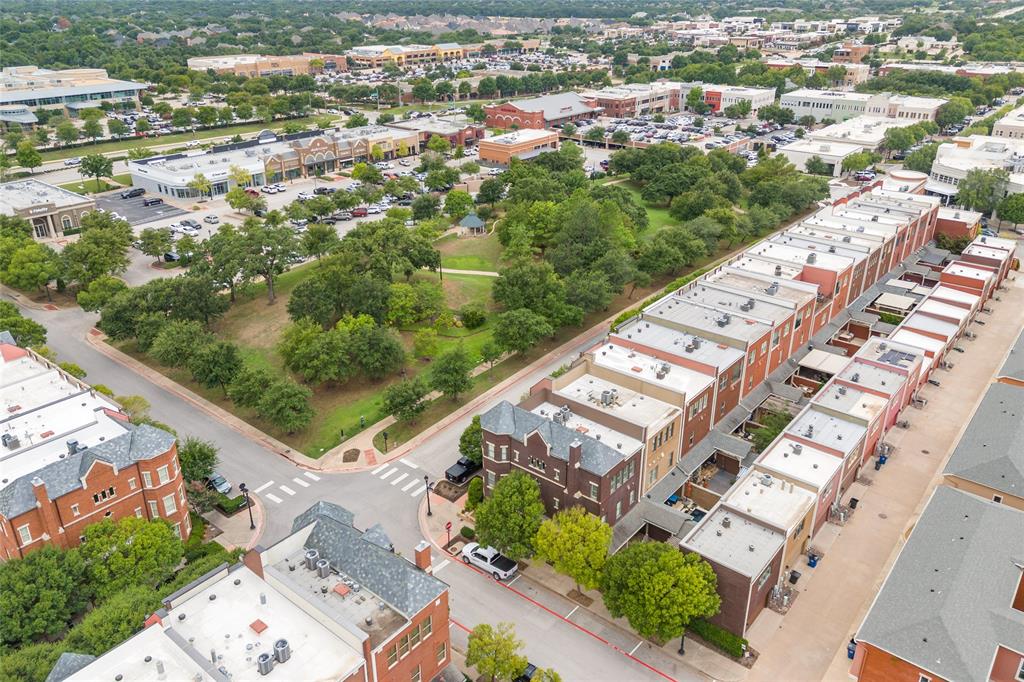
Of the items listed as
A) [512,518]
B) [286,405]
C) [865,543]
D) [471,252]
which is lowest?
[865,543]

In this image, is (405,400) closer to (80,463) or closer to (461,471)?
(461,471)

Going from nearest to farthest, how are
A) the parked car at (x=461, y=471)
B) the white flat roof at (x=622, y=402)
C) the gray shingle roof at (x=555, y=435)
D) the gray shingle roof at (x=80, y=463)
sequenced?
1. the gray shingle roof at (x=80, y=463)
2. the gray shingle roof at (x=555, y=435)
3. the white flat roof at (x=622, y=402)
4. the parked car at (x=461, y=471)

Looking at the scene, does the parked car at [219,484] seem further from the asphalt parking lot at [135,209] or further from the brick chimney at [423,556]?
the asphalt parking lot at [135,209]

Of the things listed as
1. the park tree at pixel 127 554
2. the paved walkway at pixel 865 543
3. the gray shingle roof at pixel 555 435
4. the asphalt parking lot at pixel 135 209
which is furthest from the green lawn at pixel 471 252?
the park tree at pixel 127 554

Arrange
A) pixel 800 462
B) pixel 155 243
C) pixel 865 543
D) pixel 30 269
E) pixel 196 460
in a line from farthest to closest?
pixel 155 243 → pixel 30 269 → pixel 196 460 → pixel 800 462 → pixel 865 543

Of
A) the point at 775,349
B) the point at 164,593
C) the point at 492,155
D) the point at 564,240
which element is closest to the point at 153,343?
the point at 164,593

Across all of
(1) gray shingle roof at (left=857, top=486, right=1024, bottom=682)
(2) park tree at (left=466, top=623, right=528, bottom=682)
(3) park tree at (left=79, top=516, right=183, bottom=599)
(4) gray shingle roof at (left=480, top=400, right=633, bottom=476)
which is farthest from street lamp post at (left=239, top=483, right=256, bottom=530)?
(1) gray shingle roof at (left=857, top=486, right=1024, bottom=682)

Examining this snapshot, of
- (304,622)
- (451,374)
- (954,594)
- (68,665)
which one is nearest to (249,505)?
(451,374)

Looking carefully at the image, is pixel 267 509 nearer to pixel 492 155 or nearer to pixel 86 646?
pixel 86 646
